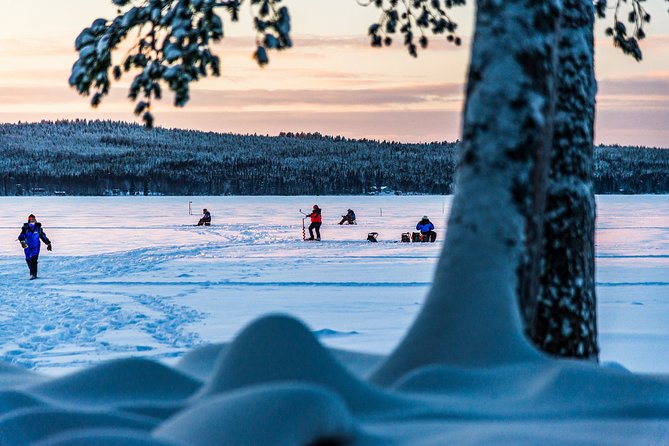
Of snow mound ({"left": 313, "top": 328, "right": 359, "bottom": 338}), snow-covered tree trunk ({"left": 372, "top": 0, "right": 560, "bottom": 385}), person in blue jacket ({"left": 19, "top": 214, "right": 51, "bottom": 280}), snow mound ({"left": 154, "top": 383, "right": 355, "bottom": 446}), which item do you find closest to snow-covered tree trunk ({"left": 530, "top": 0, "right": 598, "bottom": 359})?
snow-covered tree trunk ({"left": 372, "top": 0, "right": 560, "bottom": 385})

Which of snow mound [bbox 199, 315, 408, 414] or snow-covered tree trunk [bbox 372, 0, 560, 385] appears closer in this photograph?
snow mound [bbox 199, 315, 408, 414]

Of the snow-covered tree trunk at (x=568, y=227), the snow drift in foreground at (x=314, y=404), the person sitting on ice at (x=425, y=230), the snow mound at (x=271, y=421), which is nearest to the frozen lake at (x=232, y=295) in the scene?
the person sitting on ice at (x=425, y=230)

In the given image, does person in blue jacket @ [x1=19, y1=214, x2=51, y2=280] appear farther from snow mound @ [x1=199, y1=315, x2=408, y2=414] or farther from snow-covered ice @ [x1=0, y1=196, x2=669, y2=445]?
snow mound @ [x1=199, y1=315, x2=408, y2=414]

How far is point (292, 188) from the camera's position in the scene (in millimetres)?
179500

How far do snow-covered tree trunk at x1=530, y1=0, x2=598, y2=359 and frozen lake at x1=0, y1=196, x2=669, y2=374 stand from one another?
11.0 ft

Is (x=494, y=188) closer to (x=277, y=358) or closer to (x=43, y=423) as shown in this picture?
(x=277, y=358)

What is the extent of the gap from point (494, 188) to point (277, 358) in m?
1.45

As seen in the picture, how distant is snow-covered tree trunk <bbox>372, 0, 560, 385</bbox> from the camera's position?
4.21m

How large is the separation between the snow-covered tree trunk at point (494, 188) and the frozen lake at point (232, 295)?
4.56 metres

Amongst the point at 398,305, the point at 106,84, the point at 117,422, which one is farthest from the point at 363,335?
the point at 117,422

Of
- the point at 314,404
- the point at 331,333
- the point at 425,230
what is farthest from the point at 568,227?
the point at 425,230

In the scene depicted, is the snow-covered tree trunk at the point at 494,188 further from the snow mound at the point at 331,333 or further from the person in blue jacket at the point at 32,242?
the person in blue jacket at the point at 32,242

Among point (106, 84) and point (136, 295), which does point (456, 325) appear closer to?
point (106, 84)

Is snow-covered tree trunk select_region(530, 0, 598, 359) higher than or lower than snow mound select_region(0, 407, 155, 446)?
higher
